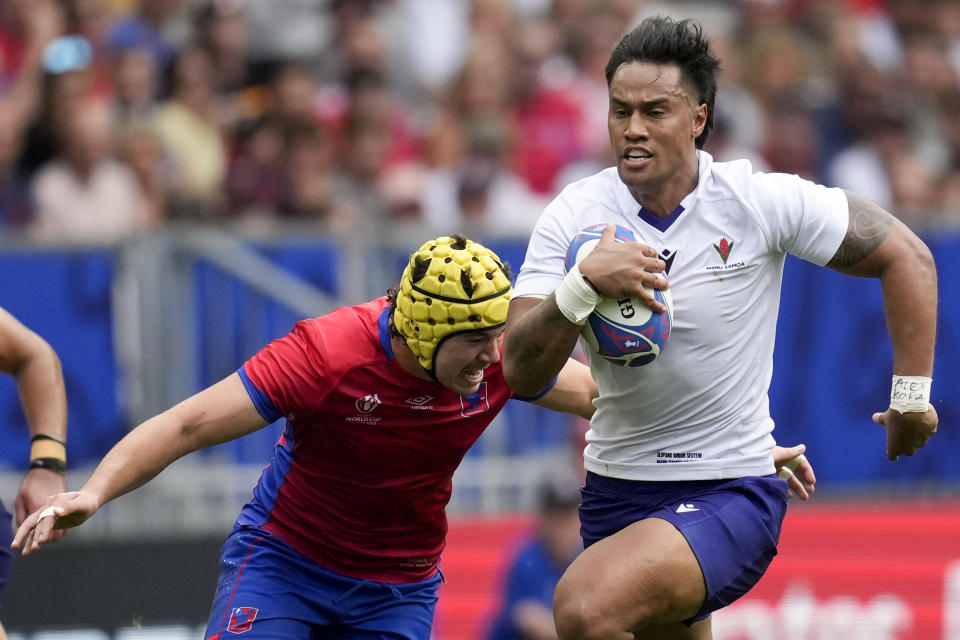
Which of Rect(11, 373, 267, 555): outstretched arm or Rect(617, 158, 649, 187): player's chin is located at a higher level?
Rect(617, 158, 649, 187): player's chin

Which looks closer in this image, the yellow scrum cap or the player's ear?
the player's ear

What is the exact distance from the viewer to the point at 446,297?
18.5ft

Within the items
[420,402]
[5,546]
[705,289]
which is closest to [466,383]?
[420,402]

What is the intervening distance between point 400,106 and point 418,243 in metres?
3.11

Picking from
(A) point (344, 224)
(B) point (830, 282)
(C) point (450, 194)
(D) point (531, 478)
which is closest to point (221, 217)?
(A) point (344, 224)

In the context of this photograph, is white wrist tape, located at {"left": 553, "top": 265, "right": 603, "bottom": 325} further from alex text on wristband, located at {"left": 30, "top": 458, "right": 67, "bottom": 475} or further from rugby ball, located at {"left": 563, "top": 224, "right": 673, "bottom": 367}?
alex text on wristband, located at {"left": 30, "top": 458, "right": 67, "bottom": 475}

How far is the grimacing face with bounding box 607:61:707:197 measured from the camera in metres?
5.27

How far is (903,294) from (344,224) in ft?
17.2

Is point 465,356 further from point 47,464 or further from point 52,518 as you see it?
point 47,464

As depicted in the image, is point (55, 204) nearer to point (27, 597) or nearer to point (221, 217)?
point (221, 217)

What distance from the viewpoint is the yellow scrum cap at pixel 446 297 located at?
562cm

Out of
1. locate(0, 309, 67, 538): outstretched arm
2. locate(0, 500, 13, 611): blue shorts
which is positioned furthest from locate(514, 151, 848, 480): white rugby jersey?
locate(0, 500, 13, 611): blue shorts

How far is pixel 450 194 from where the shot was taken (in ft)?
36.9

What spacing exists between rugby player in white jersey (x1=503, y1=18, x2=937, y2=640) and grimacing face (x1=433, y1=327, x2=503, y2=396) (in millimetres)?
397
